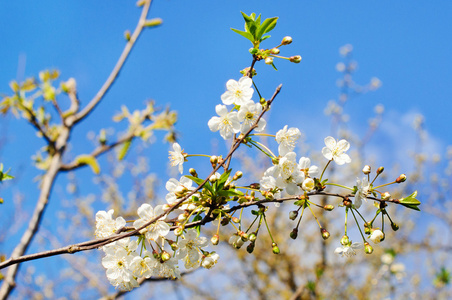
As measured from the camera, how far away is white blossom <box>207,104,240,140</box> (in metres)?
1.19

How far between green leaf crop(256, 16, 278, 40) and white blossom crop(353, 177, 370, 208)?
1.93ft

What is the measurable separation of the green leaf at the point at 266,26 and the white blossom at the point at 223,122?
0.92ft

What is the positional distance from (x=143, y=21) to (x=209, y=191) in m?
2.57

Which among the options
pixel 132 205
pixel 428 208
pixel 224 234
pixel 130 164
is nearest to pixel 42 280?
pixel 132 205

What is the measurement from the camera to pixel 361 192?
3.73ft

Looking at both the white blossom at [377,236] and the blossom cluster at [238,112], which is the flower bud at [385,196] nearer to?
the white blossom at [377,236]

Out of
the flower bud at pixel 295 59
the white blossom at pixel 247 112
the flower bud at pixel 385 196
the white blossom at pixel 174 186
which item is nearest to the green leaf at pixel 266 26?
the flower bud at pixel 295 59

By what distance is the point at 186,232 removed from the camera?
110cm

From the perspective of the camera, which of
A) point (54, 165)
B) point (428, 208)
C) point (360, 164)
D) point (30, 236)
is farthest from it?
point (360, 164)

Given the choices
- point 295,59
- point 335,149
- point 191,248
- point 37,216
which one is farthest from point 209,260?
point 37,216

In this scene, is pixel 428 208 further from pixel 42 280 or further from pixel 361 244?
pixel 42 280

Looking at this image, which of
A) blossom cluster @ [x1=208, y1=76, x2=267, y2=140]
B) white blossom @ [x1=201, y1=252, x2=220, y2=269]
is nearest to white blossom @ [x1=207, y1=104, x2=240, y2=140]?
blossom cluster @ [x1=208, y1=76, x2=267, y2=140]

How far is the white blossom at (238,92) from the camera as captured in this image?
3.93ft

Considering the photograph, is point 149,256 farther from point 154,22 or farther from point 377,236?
point 154,22
